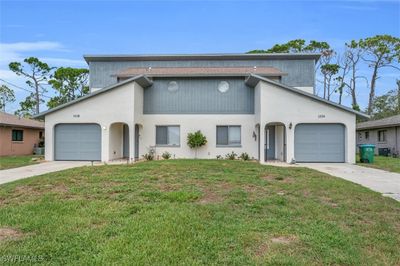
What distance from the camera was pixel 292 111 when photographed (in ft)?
60.3

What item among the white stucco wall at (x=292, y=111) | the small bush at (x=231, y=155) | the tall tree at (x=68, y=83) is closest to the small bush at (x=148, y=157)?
the small bush at (x=231, y=155)

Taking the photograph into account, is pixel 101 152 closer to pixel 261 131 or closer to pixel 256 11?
pixel 261 131

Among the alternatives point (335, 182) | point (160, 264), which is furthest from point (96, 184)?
point (335, 182)

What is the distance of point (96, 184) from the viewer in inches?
361

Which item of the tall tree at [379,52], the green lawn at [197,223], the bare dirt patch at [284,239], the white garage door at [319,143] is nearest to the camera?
the green lawn at [197,223]

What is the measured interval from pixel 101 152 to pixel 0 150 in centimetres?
883

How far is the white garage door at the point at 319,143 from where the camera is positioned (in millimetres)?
18438

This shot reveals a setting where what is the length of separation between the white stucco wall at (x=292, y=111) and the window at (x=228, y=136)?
241cm

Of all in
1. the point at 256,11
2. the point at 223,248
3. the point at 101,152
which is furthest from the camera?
the point at 101,152

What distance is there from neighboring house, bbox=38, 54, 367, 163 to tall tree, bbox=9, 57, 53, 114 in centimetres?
2354

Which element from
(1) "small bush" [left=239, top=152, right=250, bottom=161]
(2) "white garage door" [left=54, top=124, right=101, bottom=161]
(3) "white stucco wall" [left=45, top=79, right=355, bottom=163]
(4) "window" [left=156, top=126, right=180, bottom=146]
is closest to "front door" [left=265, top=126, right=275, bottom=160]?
(3) "white stucco wall" [left=45, top=79, right=355, bottom=163]

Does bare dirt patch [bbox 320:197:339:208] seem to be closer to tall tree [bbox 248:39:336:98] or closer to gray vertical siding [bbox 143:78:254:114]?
gray vertical siding [bbox 143:78:254:114]

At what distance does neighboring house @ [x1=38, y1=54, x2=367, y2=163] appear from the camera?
18359mm

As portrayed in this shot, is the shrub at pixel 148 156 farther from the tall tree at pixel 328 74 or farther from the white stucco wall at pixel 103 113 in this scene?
the tall tree at pixel 328 74
